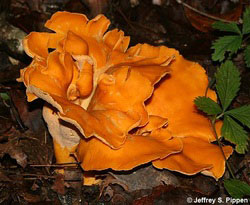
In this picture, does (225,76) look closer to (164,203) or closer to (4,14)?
(164,203)

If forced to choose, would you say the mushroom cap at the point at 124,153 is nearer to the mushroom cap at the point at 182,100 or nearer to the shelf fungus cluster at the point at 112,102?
the shelf fungus cluster at the point at 112,102

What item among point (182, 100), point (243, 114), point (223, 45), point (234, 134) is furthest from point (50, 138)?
point (223, 45)

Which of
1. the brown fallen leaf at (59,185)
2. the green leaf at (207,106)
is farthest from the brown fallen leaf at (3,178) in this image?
the green leaf at (207,106)

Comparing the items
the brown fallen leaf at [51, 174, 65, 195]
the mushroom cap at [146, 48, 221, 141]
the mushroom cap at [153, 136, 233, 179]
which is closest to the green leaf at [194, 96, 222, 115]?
the mushroom cap at [146, 48, 221, 141]

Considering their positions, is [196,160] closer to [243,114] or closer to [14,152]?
[243,114]

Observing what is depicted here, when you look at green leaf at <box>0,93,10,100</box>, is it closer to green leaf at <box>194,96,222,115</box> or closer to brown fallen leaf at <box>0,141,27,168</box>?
brown fallen leaf at <box>0,141,27,168</box>

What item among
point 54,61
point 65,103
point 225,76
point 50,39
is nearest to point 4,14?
point 50,39
